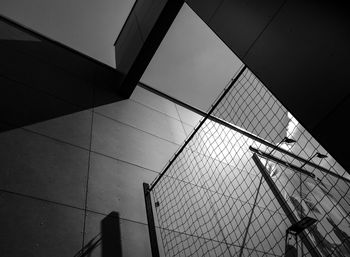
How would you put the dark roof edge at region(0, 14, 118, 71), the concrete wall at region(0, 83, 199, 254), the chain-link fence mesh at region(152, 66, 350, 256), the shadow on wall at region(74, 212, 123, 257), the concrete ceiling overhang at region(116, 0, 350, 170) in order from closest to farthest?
the concrete ceiling overhang at region(116, 0, 350, 170), the concrete wall at region(0, 83, 199, 254), the shadow on wall at region(74, 212, 123, 257), the chain-link fence mesh at region(152, 66, 350, 256), the dark roof edge at region(0, 14, 118, 71)

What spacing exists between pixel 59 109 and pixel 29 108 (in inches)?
12.2

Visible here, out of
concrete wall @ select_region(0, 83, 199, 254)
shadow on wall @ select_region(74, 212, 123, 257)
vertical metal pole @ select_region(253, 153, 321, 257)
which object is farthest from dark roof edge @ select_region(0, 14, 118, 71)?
vertical metal pole @ select_region(253, 153, 321, 257)

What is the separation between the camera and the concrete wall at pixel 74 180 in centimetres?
183

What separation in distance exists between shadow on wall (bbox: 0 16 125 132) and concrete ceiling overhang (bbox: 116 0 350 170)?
1.85 metres

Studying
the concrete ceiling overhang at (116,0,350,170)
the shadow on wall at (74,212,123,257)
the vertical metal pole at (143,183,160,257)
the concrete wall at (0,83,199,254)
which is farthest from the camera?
the vertical metal pole at (143,183,160,257)

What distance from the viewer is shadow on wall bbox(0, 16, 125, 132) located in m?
2.62

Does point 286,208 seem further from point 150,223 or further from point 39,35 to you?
point 39,35

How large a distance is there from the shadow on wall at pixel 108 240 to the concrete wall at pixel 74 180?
3 cm

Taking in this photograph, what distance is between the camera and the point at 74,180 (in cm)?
231

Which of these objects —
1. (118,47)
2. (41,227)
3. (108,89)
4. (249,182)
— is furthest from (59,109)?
(249,182)

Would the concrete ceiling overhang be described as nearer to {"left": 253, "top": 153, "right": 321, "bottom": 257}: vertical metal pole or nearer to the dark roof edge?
{"left": 253, "top": 153, "right": 321, "bottom": 257}: vertical metal pole

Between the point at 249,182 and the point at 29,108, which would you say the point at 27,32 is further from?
the point at 249,182

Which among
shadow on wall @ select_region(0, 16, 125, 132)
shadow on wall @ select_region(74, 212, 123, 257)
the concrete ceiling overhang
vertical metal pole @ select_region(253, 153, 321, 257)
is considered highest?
the concrete ceiling overhang

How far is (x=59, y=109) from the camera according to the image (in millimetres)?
2908
